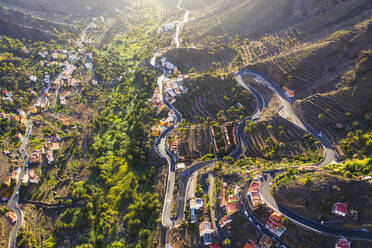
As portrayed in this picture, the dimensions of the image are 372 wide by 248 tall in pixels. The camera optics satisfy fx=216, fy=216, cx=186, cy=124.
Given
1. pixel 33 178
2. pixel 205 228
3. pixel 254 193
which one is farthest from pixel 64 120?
pixel 254 193

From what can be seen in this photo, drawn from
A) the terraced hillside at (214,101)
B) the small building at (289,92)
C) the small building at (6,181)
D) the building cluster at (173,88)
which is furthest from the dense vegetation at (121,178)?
the small building at (289,92)

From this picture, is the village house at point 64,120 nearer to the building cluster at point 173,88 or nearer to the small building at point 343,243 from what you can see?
the building cluster at point 173,88

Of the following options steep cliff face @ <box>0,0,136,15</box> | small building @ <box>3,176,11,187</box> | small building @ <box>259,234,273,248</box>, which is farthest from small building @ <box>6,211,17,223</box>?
steep cliff face @ <box>0,0,136,15</box>

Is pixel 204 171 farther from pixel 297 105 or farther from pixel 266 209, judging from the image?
pixel 297 105

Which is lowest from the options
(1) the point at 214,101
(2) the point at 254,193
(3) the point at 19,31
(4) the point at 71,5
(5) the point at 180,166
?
(2) the point at 254,193

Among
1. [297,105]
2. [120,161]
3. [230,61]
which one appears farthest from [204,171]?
[230,61]

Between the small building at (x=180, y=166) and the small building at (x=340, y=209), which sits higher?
the small building at (x=180, y=166)

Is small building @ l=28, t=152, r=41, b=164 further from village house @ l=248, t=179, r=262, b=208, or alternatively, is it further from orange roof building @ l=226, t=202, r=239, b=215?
village house @ l=248, t=179, r=262, b=208

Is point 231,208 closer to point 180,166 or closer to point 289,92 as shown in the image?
point 180,166

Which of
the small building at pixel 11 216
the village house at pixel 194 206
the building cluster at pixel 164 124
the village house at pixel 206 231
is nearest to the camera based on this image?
the village house at pixel 206 231
